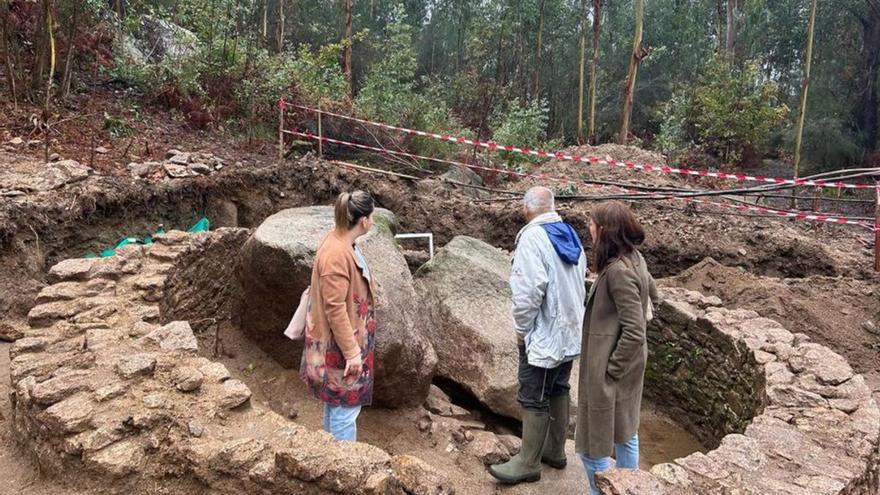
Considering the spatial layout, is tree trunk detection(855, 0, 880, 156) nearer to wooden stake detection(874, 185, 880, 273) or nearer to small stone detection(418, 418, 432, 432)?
wooden stake detection(874, 185, 880, 273)

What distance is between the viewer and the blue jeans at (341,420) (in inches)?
121

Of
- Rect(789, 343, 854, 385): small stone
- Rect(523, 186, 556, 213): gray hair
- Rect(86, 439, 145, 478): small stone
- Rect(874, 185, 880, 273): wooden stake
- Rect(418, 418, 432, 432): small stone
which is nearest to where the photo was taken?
Rect(86, 439, 145, 478): small stone

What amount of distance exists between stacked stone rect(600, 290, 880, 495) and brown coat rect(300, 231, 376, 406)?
1.33 meters

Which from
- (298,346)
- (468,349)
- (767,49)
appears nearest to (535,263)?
(468,349)

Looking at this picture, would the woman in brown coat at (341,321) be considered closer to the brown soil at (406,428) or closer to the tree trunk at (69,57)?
the brown soil at (406,428)

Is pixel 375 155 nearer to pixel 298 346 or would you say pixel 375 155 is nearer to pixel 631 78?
pixel 298 346

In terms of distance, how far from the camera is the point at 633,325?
2816 millimetres

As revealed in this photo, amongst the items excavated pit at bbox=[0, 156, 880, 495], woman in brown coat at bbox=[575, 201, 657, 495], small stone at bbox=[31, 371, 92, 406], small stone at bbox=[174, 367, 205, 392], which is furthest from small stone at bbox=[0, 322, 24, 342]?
woman in brown coat at bbox=[575, 201, 657, 495]

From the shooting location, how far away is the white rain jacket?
10.2 ft

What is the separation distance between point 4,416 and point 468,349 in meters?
3.36

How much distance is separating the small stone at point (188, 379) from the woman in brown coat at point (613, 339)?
202cm

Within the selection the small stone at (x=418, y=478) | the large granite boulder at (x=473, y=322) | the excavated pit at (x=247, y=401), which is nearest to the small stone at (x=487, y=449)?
the excavated pit at (x=247, y=401)

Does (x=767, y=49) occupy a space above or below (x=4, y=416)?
above

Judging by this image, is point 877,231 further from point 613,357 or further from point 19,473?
point 19,473
